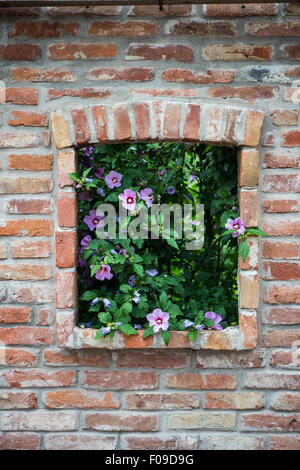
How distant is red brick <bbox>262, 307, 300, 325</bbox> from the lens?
1968 mm

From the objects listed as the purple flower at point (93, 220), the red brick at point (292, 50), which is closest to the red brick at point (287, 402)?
the purple flower at point (93, 220)

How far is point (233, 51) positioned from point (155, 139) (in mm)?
509

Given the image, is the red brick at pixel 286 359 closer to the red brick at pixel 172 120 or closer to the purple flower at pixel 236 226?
the purple flower at pixel 236 226

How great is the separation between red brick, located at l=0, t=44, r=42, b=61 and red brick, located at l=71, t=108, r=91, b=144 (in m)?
0.31

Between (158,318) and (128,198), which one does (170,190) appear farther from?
(158,318)

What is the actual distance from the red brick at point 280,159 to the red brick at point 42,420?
4.68 ft

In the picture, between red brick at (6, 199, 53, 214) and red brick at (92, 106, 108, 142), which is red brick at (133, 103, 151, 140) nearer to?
red brick at (92, 106, 108, 142)

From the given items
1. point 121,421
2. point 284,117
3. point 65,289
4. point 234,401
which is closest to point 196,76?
point 284,117

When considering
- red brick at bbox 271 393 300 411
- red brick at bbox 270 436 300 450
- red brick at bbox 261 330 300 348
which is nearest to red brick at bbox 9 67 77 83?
red brick at bbox 261 330 300 348

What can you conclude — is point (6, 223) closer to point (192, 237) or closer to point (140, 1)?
point (192, 237)

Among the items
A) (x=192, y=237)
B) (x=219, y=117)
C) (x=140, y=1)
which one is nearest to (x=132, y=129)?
(x=219, y=117)

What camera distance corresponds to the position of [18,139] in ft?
6.40

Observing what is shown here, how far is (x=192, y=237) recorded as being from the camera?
228cm

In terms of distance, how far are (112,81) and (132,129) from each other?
0.24 metres
